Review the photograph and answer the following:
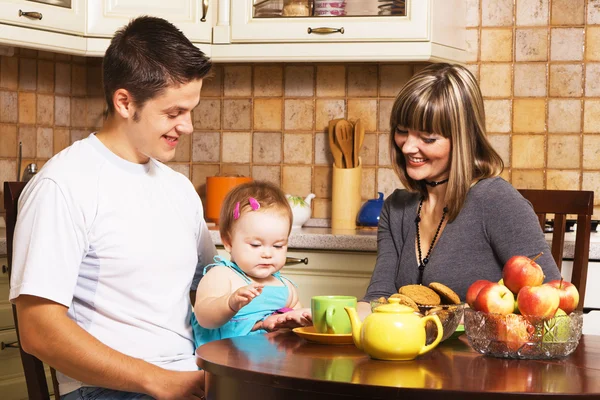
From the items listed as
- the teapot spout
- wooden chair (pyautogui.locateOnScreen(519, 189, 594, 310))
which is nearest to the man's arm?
the teapot spout

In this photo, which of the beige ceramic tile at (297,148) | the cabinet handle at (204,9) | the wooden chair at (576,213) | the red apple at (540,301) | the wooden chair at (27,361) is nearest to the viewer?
the red apple at (540,301)

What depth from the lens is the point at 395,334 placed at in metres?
1.37

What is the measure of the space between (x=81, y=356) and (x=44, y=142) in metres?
2.02

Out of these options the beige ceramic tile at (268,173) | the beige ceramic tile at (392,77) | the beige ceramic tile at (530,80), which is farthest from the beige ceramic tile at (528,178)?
the beige ceramic tile at (268,173)

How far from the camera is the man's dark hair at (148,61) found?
1734 mm

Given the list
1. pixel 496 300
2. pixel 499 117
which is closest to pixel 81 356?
pixel 496 300

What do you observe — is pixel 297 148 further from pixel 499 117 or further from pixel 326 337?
pixel 326 337

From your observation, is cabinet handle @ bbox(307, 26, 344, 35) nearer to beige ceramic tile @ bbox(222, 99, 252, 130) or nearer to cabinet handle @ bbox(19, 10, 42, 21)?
beige ceramic tile @ bbox(222, 99, 252, 130)

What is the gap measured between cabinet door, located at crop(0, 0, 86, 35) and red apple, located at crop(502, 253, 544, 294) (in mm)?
2008

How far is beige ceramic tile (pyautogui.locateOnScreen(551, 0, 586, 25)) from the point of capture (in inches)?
125

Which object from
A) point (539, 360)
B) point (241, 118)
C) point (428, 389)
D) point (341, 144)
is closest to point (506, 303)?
point (539, 360)

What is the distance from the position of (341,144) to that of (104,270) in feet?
5.81

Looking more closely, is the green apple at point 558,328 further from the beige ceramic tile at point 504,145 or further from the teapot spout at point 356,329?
the beige ceramic tile at point 504,145

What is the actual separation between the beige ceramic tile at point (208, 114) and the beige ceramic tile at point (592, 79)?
1.40m
